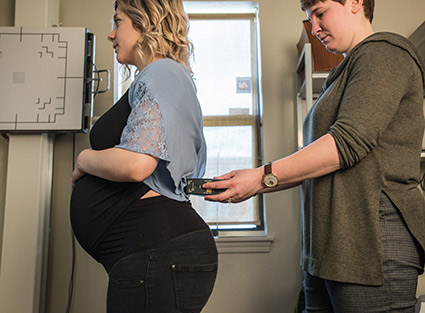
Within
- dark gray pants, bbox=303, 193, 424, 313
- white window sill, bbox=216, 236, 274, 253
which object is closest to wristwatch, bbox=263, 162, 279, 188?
dark gray pants, bbox=303, 193, 424, 313

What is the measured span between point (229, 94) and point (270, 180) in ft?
5.05

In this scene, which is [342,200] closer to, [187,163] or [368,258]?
[368,258]

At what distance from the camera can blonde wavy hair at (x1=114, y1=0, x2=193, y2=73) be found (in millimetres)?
991

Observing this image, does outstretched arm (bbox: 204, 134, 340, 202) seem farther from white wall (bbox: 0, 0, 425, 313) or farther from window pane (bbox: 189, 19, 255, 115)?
window pane (bbox: 189, 19, 255, 115)

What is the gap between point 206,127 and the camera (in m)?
2.28

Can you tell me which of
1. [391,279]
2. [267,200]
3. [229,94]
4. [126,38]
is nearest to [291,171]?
[391,279]

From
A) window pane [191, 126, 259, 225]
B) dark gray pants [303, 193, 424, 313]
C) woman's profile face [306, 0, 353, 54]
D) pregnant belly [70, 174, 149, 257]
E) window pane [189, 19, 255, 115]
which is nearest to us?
dark gray pants [303, 193, 424, 313]

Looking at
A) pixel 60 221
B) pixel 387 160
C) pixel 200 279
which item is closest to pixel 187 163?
pixel 200 279

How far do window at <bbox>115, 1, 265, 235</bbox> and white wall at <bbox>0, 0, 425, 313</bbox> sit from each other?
100mm

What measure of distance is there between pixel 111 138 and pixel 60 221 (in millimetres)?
1411

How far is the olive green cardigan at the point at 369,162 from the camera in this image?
0.77m

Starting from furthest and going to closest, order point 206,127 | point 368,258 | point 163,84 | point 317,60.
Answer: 1. point 206,127
2. point 317,60
3. point 163,84
4. point 368,258

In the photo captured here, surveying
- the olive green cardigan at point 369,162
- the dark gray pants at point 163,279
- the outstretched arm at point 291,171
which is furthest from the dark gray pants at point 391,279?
the dark gray pants at point 163,279

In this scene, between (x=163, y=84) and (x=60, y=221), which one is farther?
(x=60, y=221)
